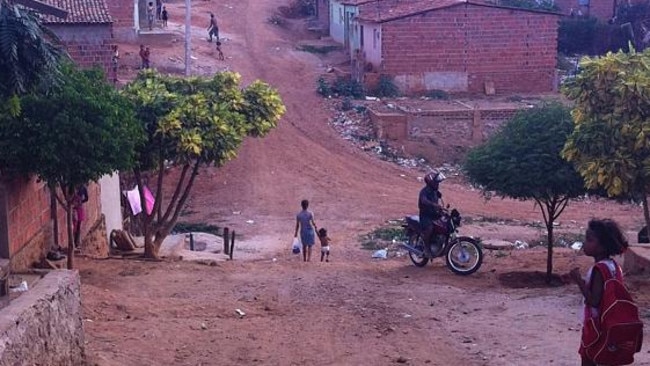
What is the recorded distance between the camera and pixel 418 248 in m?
17.0

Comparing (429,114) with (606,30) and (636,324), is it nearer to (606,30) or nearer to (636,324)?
(606,30)

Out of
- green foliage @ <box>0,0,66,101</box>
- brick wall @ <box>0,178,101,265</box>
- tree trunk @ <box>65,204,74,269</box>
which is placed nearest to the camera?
green foliage @ <box>0,0,66,101</box>

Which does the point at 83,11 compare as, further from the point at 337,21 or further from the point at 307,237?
the point at 337,21

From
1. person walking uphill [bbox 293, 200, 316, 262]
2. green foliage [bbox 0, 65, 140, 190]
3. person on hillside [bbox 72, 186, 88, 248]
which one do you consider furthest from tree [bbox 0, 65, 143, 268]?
person walking uphill [bbox 293, 200, 316, 262]

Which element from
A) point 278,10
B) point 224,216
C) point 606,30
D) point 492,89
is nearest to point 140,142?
point 224,216

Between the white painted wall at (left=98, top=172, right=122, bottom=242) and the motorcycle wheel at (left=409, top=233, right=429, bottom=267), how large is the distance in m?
5.70

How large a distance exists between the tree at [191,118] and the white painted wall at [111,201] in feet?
4.69

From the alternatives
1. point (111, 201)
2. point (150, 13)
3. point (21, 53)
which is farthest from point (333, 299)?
point (150, 13)

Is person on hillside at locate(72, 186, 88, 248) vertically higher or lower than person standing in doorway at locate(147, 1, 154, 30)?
lower

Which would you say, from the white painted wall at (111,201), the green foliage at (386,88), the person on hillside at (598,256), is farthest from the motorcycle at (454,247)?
the green foliage at (386,88)

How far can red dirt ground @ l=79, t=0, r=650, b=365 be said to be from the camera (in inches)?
388

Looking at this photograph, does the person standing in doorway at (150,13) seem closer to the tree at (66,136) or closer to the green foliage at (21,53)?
the tree at (66,136)

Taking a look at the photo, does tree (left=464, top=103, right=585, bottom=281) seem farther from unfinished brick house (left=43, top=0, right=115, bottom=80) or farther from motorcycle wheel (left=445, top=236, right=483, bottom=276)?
unfinished brick house (left=43, top=0, right=115, bottom=80)

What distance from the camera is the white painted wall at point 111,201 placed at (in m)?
19.3
